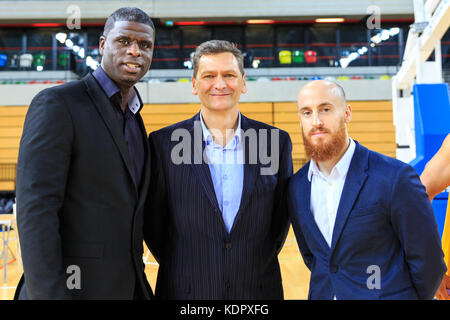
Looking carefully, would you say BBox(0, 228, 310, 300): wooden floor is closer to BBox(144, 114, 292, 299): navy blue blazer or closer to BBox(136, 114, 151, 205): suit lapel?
BBox(144, 114, 292, 299): navy blue blazer

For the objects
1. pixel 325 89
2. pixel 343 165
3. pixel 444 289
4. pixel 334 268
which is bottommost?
pixel 444 289

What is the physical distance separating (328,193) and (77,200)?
0.88 m

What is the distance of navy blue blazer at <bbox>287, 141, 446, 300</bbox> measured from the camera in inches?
53.0

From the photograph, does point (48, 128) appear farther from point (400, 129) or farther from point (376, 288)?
point (400, 129)

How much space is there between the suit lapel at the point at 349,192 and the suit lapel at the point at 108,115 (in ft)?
2.37

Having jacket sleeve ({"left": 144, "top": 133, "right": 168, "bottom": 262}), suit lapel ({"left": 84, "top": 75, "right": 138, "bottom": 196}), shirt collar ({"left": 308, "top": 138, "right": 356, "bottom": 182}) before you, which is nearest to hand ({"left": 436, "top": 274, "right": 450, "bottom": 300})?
shirt collar ({"left": 308, "top": 138, "right": 356, "bottom": 182})

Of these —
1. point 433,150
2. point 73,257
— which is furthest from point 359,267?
point 433,150

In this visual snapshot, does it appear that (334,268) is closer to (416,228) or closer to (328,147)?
Result: (416,228)

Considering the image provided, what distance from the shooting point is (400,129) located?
194 inches

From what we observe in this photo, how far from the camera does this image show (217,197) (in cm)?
170

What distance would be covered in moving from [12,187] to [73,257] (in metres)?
11.4

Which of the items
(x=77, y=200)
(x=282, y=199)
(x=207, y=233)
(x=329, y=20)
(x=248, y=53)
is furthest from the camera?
(x=329, y=20)

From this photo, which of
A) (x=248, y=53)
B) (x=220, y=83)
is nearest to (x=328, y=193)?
(x=220, y=83)

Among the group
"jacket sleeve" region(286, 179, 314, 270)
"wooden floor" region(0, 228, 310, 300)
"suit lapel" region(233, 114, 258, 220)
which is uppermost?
"suit lapel" region(233, 114, 258, 220)
